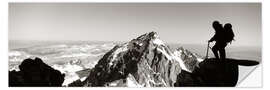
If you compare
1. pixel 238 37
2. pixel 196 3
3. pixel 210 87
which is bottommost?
pixel 210 87

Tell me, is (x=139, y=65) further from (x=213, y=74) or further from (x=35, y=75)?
(x=35, y=75)

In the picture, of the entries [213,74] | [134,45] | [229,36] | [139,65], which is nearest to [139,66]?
[139,65]

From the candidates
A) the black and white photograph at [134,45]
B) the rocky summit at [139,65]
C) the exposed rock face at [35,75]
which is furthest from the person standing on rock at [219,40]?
the exposed rock face at [35,75]

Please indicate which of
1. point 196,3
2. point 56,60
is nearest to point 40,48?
point 56,60

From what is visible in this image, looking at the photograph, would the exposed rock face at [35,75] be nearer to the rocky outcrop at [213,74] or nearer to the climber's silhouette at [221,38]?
the rocky outcrop at [213,74]
